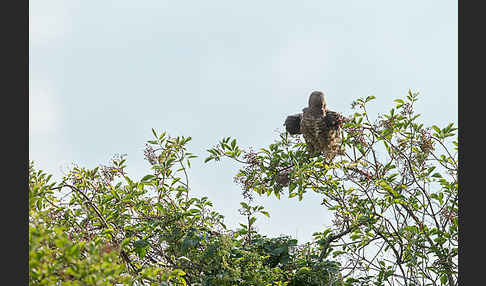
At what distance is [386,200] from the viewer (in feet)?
14.7

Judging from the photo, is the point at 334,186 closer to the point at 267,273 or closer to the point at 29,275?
the point at 267,273

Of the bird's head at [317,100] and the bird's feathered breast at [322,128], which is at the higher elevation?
the bird's head at [317,100]

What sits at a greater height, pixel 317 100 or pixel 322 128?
pixel 317 100

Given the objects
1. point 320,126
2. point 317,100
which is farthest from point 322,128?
point 317,100

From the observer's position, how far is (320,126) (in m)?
4.26

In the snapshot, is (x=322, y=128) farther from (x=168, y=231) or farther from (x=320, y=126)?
(x=168, y=231)

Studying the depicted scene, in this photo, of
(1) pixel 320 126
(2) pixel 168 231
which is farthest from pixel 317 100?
(2) pixel 168 231

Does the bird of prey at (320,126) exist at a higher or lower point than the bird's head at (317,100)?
lower

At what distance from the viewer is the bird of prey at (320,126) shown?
4.27 meters

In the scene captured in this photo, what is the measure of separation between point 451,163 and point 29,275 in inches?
121

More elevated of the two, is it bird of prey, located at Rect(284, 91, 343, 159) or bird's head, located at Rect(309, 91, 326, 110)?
bird's head, located at Rect(309, 91, 326, 110)

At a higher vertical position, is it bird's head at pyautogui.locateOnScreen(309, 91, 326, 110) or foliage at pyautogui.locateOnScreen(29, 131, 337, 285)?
bird's head at pyautogui.locateOnScreen(309, 91, 326, 110)

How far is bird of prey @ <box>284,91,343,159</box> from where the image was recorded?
168 inches

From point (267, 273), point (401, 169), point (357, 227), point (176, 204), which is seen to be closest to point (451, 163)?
point (401, 169)
